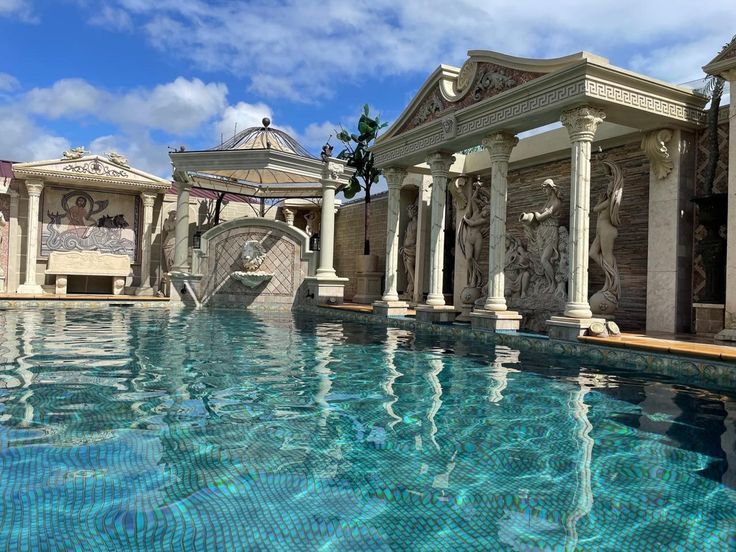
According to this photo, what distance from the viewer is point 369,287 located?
58.7 feet

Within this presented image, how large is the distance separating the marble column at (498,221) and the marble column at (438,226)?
5.52 feet

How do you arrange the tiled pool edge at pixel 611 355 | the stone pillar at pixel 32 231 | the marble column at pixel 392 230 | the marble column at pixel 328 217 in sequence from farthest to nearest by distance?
the stone pillar at pixel 32 231, the marble column at pixel 328 217, the marble column at pixel 392 230, the tiled pool edge at pixel 611 355

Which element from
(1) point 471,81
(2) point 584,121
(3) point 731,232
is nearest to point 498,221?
(2) point 584,121

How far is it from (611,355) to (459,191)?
7.34 metres

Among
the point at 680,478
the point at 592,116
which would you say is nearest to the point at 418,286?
the point at 592,116

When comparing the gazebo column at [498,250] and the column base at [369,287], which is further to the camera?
the column base at [369,287]

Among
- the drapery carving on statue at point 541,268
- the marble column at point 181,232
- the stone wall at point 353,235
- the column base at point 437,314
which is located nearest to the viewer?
the drapery carving on statue at point 541,268

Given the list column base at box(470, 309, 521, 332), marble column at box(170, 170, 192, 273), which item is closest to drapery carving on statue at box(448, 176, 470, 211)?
column base at box(470, 309, 521, 332)

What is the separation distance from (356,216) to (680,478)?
59.6 feet

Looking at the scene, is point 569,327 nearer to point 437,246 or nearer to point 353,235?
point 437,246

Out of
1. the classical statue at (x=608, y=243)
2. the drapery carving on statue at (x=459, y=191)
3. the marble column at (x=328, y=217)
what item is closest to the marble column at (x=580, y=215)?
the classical statue at (x=608, y=243)

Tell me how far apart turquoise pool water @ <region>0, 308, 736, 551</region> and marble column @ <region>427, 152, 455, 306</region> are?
524 centimetres

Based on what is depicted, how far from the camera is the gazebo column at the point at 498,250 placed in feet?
31.8

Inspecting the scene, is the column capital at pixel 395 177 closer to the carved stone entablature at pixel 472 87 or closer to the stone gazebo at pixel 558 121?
the stone gazebo at pixel 558 121
